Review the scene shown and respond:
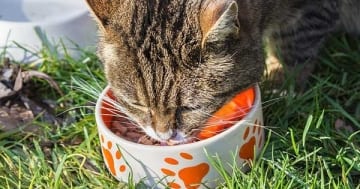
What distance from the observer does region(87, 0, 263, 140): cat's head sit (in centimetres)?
219

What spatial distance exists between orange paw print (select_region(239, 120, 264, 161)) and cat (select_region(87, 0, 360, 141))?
13cm

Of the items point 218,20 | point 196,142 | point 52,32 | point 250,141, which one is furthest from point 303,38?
point 52,32

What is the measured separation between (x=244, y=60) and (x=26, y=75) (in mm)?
1097

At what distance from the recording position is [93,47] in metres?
3.18

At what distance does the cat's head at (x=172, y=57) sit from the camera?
2191mm

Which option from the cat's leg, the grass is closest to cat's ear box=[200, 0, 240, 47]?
the grass

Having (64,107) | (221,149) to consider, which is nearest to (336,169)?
(221,149)

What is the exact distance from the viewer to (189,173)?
7.78ft

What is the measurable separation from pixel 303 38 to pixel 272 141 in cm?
49

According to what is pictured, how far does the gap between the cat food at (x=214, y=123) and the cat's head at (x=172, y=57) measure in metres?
0.06

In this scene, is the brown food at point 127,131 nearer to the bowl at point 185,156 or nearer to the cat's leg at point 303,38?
the bowl at point 185,156

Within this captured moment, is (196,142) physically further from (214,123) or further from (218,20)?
(218,20)

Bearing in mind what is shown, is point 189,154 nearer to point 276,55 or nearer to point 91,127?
point 91,127

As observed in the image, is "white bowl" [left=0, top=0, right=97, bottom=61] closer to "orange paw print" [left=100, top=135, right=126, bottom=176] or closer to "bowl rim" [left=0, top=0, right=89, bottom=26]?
"bowl rim" [left=0, top=0, right=89, bottom=26]
